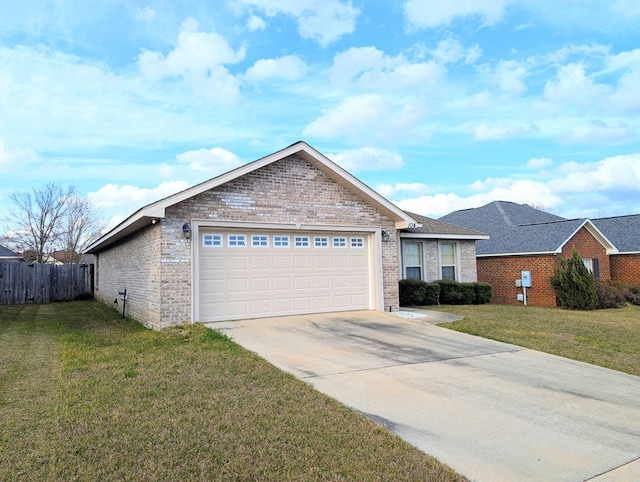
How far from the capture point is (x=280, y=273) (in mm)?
12281

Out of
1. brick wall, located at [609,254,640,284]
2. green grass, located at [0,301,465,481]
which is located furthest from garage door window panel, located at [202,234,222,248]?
brick wall, located at [609,254,640,284]

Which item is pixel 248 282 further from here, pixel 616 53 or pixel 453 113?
pixel 616 53

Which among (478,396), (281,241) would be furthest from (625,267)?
(478,396)

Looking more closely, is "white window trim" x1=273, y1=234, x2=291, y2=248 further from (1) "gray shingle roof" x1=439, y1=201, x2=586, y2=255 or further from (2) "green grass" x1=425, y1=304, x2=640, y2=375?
(1) "gray shingle roof" x1=439, y1=201, x2=586, y2=255

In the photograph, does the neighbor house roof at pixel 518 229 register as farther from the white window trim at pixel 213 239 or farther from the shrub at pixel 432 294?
the white window trim at pixel 213 239

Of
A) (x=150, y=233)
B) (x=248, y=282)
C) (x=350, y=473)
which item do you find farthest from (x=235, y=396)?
(x=150, y=233)

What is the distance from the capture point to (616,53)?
13.6 metres

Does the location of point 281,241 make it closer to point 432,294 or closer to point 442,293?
point 432,294

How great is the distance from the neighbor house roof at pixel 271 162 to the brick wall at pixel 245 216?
21cm

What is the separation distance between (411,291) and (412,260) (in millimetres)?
1599

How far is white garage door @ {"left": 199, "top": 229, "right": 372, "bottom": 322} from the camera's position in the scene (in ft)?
37.3

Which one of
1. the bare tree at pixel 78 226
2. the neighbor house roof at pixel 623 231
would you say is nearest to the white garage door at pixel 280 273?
the neighbor house roof at pixel 623 231

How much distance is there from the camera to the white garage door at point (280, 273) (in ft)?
37.3

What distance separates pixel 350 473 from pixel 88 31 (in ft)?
39.6
